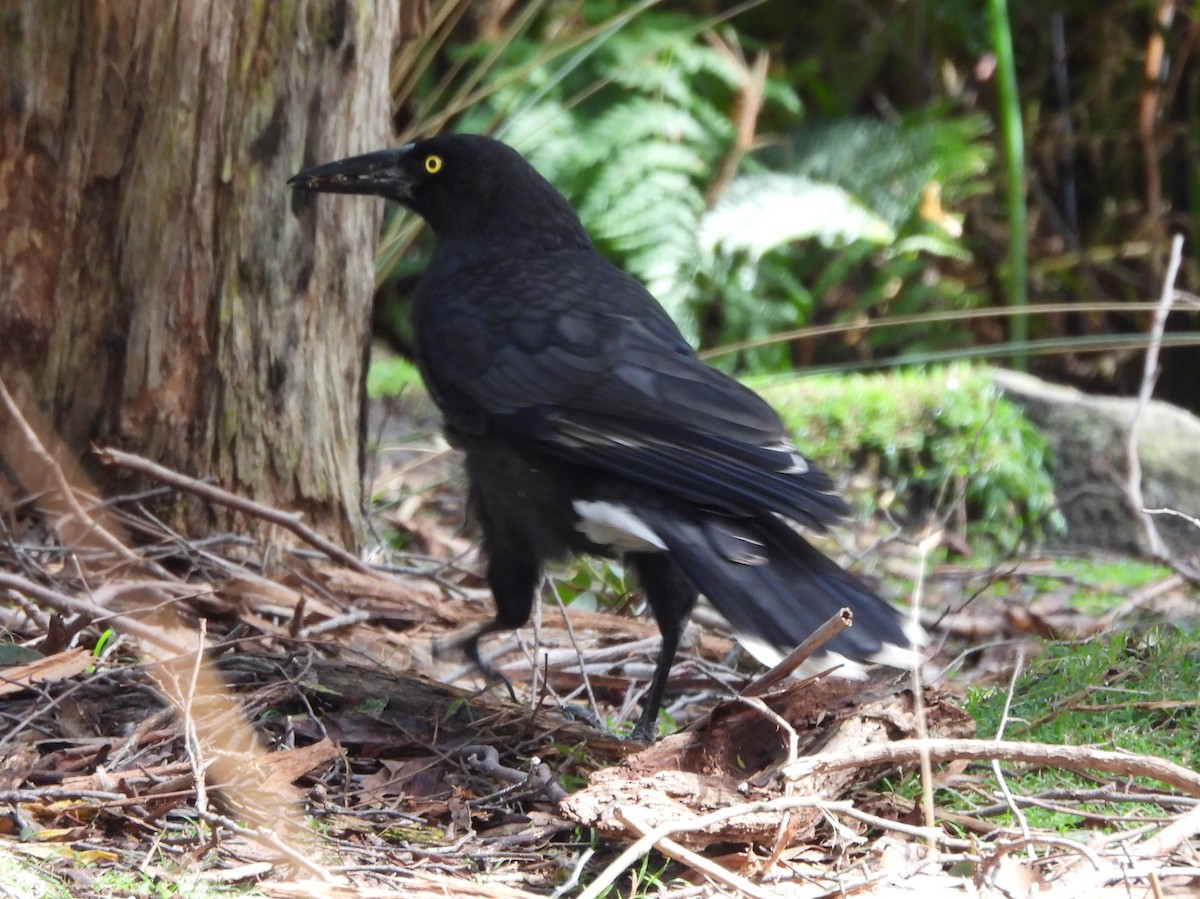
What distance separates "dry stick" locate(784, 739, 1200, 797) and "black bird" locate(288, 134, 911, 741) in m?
0.32

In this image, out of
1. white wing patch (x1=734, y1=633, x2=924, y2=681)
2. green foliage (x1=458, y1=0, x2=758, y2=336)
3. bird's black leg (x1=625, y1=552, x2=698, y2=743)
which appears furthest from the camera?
green foliage (x1=458, y1=0, x2=758, y2=336)

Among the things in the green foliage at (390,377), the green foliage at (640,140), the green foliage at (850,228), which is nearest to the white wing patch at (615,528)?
the green foliage at (390,377)

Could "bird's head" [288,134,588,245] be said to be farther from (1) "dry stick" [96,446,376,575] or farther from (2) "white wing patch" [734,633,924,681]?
(2) "white wing patch" [734,633,924,681]

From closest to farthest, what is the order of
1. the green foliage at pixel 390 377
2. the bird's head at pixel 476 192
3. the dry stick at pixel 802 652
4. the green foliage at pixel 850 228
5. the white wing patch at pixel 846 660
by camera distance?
the dry stick at pixel 802 652, the white wing patch at pixel 846 660, the bird's head at pixel 476 192, the green foliage at pixel 390 377, the green foliage at pixel 850 228

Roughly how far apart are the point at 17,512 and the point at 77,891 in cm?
174

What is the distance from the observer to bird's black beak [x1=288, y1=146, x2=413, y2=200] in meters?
3.54

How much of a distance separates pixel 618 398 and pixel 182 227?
1240mm

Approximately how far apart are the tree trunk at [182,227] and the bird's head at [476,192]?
20cm

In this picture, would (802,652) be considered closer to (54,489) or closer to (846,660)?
(846,660)

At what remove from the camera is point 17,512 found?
3.53 m

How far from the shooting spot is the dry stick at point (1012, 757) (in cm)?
213

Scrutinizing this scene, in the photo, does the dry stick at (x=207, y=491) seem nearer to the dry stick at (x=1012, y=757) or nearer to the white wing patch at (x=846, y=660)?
the white wing patch at (x=846, y=660)

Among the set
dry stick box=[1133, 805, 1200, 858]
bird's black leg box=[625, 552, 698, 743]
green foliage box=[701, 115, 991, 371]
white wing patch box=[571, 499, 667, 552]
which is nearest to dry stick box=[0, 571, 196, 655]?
white wing patch box=[571, 499, 667, 552]

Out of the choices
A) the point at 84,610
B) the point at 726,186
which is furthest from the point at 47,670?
the point at 726,186
